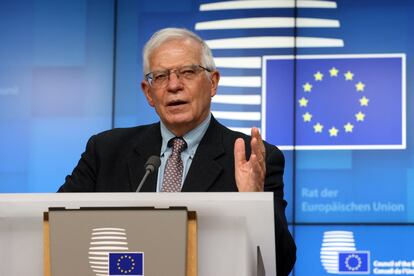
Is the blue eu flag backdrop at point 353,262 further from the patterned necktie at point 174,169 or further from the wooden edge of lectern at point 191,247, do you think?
the wooden edge of lectern at point 191,247

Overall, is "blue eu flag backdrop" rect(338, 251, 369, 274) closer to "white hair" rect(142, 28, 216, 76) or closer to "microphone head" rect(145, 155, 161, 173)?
"white hair" rect(142, 28, 216, 76)

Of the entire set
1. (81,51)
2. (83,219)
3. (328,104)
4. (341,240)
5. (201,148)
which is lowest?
(341,240)

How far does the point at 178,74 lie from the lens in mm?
2512

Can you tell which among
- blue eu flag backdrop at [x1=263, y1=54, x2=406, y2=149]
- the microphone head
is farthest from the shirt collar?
blue eu flag backdrop at [x1=263, y1=54, x2=406, y2=149]

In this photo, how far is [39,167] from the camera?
520 centimetres

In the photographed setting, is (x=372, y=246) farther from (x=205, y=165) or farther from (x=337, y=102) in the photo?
(x=205, y=165)

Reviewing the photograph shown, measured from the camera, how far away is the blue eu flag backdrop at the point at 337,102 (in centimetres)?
497

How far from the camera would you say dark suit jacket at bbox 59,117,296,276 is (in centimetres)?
233

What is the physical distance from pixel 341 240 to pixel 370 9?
4.95 ft

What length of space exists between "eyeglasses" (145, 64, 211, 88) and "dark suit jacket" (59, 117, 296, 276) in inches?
6.3

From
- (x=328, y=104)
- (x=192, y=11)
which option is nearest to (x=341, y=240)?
(x=328, y=104)

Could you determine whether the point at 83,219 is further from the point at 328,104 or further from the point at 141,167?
the point at 328,104

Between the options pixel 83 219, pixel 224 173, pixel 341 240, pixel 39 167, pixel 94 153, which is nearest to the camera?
pixel 83 219

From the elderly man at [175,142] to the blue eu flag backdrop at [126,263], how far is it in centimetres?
77
